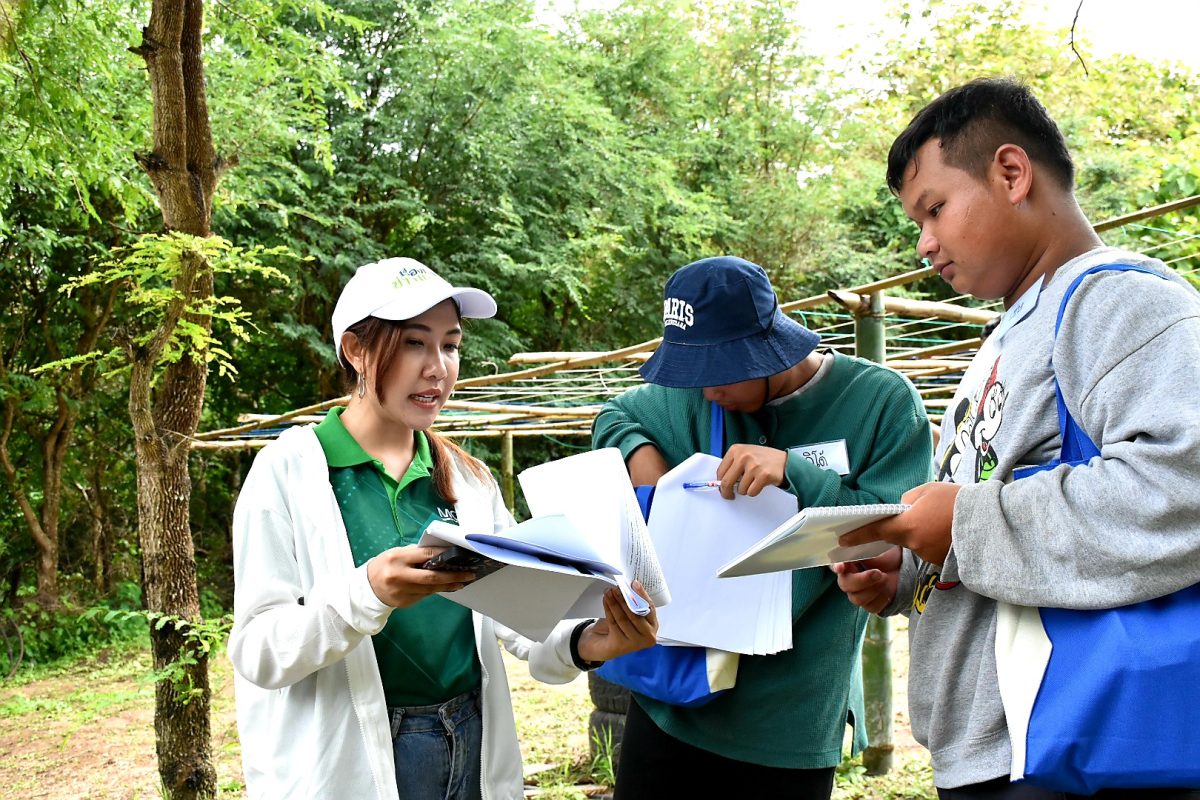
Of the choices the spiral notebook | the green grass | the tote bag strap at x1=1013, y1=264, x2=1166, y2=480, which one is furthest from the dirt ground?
the tote bag strap at x1=1013, y1=264, x2=1166, y2=480

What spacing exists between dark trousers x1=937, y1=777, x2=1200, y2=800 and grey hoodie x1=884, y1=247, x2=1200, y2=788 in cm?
2

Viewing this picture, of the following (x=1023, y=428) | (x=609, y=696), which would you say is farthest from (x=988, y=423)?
(x=609, y=696)

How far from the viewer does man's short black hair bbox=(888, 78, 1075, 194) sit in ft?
4.55

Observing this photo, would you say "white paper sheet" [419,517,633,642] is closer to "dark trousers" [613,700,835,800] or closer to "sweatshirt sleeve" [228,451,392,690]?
"sweatshirt sleeve" [228,451,392,690]

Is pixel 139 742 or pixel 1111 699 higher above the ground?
pixel 1111 699

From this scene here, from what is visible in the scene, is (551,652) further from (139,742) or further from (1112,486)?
(139,742)

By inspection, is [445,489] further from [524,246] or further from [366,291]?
[524,246]

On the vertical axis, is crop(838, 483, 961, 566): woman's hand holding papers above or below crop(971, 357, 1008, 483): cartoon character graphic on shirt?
below

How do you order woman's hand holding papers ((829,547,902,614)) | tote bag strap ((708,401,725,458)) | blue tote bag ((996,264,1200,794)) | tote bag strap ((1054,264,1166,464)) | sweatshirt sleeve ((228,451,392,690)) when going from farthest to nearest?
tote bag strap ((708,401,725,458)) < woman's hand holding papers ((829,547,902,614)) < sweatshirt sleeve ((228,451,392,690)) < tote bag strap ((1054,264,1166,464)) < blue tote bag ((996,264,1200,794))

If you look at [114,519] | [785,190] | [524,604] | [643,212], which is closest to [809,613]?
[524,604]

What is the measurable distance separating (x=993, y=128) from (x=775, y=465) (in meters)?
0.64

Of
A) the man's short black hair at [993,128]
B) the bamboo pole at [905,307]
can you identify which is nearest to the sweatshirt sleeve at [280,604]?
the man's short black hair at [993,128]

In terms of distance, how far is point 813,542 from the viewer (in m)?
1.33

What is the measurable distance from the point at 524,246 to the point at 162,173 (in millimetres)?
8688
